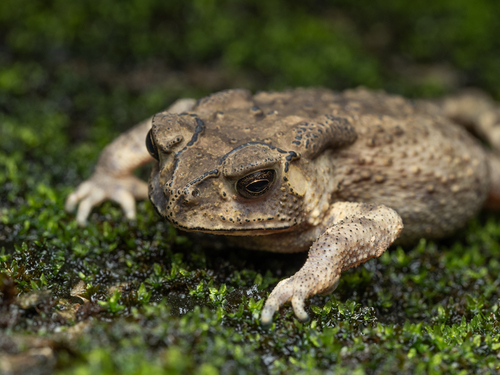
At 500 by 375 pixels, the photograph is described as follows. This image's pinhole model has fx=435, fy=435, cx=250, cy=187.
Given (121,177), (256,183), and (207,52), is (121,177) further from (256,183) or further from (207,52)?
(207,52)

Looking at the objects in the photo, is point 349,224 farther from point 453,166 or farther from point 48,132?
point 48,132

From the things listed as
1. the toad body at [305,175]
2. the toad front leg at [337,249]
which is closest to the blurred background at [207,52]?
the toad body at [305,175]

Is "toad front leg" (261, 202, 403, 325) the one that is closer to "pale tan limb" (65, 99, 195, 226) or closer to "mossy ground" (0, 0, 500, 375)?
"mossy ground" (0, 0, 500, 375)

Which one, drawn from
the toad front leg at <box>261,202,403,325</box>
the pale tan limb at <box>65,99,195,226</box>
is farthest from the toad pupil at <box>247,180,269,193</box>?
the pale tan limb at <box>65,99,195,226</box>

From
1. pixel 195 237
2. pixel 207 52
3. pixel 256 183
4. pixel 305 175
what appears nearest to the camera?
pixel 256 183

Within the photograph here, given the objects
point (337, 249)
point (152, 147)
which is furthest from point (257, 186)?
point (152, 147)

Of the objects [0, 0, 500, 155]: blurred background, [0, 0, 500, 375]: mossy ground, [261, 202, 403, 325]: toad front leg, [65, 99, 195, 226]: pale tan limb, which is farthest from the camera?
[0, 0, 500, 155]: blurred background

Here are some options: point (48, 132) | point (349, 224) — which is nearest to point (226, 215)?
point (349, 224)
